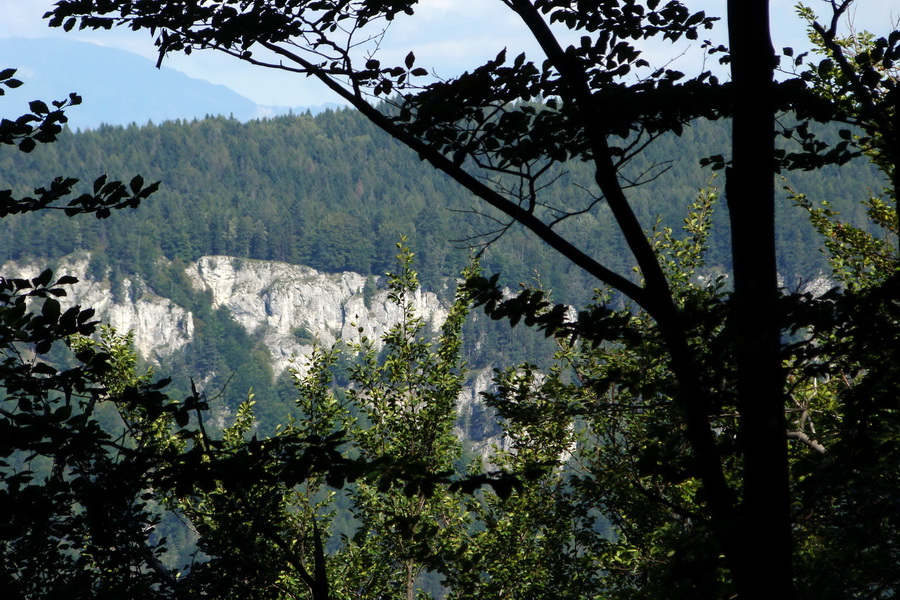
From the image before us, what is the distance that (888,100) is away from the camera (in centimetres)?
407

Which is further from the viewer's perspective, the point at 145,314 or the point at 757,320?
the point at 145,314

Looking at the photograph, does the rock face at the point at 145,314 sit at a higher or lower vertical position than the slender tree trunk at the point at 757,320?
higher

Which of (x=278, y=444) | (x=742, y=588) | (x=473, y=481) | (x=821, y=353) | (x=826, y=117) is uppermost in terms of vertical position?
(x=826, y=117)

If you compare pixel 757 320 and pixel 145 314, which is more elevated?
pixel 145 314

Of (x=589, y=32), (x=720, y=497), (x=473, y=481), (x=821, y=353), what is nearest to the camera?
(x=473, y=481)

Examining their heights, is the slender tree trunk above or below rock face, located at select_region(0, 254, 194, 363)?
below

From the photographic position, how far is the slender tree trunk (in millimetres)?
3342

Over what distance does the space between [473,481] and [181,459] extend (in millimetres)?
1153

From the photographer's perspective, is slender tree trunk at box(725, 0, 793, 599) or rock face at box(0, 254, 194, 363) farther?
rock face at box(0, 254, 194, 363)

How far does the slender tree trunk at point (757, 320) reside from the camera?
3.34 metres

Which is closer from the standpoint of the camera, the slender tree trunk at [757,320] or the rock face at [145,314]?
the slender tree trunk at [757,320]

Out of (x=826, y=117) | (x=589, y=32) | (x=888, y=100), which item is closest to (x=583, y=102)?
(x=589, y=32)

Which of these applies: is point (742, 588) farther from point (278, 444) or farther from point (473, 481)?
point (278, 444)

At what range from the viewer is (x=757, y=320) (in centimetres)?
330
